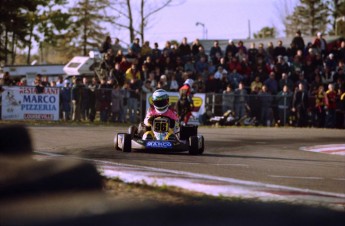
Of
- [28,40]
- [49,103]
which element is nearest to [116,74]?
[49,103]

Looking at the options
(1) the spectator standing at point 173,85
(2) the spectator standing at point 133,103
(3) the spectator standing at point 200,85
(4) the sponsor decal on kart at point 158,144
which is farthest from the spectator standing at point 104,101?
(4) the sponsor decal on kart at point 158,144

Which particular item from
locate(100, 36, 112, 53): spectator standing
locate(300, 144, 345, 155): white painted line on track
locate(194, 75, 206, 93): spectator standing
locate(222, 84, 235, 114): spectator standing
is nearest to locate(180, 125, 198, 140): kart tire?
locate(300, 144, 345, 155): white painted line on track

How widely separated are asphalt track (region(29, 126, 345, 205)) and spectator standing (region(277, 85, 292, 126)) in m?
4.65

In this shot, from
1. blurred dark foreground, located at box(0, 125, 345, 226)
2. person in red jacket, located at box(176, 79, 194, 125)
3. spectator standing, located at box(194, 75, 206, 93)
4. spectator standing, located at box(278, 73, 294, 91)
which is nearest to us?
blurred dark foreground, located at box(0, 125, 345, 226)

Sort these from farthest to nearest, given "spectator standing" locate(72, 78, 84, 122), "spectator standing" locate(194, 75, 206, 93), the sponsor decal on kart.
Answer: "spectator standing" locate(194, 75, 206, 93), "spectator standing" locate(72, 78, 84, 122), the sponsor decal on kart

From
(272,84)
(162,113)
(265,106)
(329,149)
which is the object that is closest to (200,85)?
(265,106)

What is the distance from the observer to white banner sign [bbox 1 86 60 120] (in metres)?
24.2

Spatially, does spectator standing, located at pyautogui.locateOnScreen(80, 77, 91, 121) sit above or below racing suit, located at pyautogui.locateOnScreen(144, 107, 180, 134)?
above

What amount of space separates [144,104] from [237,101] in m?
3.41

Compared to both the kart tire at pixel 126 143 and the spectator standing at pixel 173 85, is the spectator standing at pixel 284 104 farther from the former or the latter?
the kart tire at pixel 126 143

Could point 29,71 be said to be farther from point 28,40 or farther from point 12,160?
point 12,160

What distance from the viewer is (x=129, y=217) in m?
6.50

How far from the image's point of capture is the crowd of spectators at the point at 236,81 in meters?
25.9

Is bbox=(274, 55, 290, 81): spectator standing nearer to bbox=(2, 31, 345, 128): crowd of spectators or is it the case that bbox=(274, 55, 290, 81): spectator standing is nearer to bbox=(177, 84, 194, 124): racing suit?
bbox=(2, 31, 345, 128): crowd of spectators
